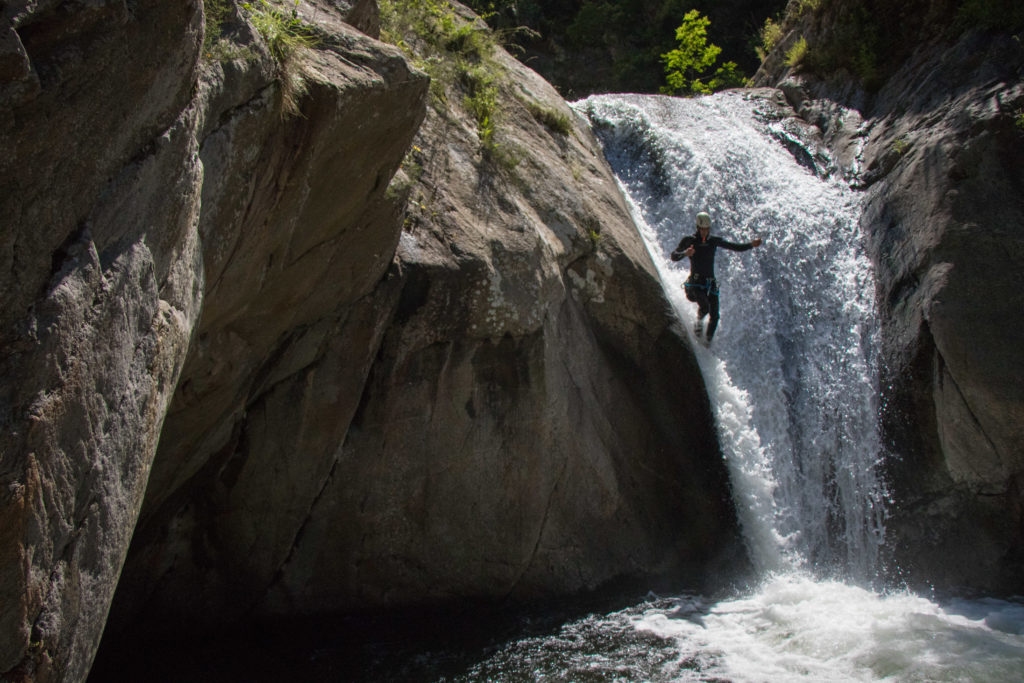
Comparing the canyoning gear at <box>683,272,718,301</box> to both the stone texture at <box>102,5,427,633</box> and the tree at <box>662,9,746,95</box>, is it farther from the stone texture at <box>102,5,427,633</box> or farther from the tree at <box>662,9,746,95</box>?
the tree at <box>662,9,746,95</box>

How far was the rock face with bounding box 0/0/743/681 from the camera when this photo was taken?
3203 millimetres

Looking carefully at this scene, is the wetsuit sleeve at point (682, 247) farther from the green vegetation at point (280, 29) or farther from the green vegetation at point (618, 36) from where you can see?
the green vegetation at point (618, 36)

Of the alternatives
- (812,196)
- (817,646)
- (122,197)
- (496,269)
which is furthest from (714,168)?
(122,197)

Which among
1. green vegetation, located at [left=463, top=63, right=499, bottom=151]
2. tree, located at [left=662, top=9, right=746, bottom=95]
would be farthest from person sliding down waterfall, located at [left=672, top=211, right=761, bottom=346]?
tree, located at [left=662, top=9, right=746, bottom=95]

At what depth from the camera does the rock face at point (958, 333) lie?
8.94 m

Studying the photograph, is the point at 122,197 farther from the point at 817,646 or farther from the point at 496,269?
the point at 817,646

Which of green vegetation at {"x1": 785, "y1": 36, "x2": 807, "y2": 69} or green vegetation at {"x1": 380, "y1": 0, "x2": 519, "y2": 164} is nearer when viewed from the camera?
green vegetation at {"x1": 380, "y1": 0, "x2": 519, "y2": 164}

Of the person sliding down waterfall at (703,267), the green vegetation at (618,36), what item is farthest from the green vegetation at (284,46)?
the green vegetation at (618,36)

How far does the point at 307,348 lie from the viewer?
23.2 feet

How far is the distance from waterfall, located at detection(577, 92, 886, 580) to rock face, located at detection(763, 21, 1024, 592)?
0.35 m

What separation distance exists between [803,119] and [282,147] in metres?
11.2

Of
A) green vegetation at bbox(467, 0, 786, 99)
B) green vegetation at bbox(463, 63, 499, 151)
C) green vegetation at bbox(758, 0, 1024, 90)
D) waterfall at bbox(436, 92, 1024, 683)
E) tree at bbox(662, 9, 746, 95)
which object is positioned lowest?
waterfall at bbox(436, 92, 1024, 683)

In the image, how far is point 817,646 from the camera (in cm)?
709

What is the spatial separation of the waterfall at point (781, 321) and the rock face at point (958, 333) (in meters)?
0.35
